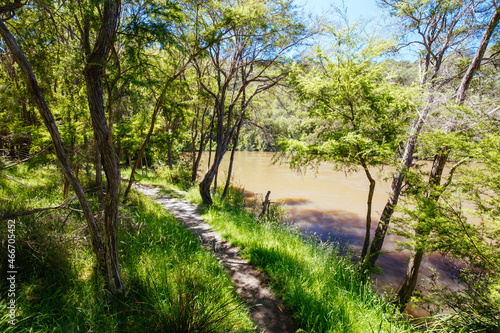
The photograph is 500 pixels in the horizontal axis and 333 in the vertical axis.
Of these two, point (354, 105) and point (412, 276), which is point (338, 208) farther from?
point (354, 105)

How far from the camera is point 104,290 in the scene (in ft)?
7.83

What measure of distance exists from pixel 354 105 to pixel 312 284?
362 cm

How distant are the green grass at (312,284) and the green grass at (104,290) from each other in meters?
0.88

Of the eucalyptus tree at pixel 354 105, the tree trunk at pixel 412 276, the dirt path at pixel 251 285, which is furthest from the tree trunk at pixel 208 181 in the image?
the tree trunk at pixel 412 276

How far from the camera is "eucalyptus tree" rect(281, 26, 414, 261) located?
425cm

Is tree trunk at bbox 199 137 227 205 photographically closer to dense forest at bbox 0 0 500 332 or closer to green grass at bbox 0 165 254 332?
dense forest at bbox 0 0 500 332

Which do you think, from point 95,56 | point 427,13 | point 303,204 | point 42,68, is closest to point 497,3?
point 427,13

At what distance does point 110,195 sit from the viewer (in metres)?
2.21

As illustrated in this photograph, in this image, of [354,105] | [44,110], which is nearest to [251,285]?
[44,110]

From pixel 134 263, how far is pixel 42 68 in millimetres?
4081

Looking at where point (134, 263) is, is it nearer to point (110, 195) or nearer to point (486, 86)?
point (110, 195)

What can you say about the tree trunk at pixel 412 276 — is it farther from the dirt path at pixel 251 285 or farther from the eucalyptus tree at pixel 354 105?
the dirt path at pixel 251 285

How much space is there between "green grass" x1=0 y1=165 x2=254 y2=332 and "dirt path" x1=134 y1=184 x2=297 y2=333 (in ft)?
Result: 1.00

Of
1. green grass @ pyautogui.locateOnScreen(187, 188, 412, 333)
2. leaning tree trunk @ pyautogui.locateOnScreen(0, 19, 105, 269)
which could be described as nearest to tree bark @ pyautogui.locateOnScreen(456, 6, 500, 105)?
green grass @ pyautogui.locateOnScreen(187, 188, 412, 333)
